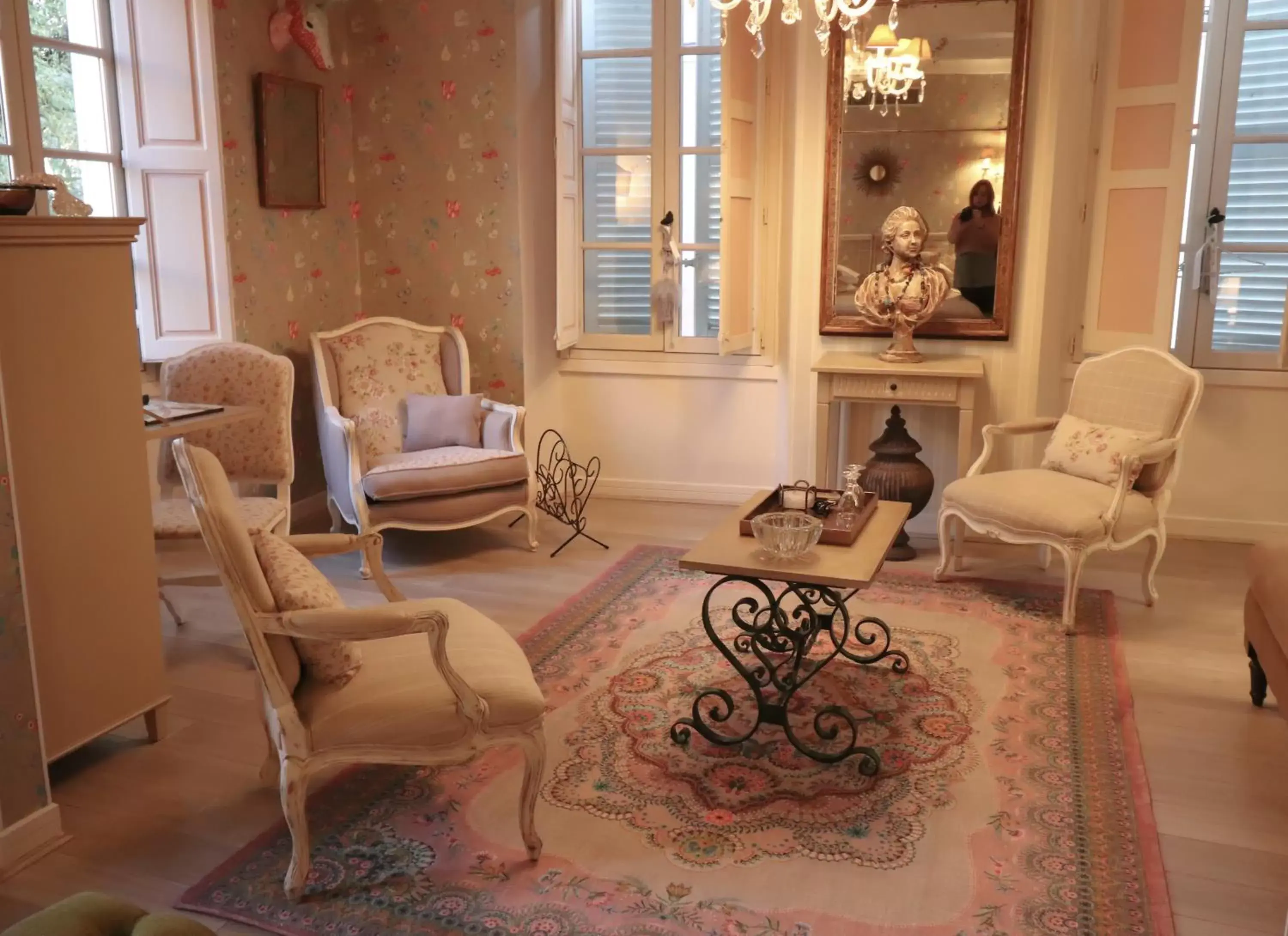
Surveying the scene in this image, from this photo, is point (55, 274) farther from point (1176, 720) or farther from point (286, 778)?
point (1176, 720)

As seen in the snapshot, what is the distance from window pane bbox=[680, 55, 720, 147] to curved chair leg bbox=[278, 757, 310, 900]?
11.9 feet

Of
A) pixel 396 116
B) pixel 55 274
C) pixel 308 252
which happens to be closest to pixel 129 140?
pixel 308 252

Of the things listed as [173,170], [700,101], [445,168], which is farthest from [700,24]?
[173,170]

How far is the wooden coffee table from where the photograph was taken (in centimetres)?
266

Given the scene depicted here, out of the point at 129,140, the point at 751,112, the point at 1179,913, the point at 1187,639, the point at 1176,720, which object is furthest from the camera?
the point at 751,112

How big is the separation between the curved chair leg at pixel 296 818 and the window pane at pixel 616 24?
3882 millimetres

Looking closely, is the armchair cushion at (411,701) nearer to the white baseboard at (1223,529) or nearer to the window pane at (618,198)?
the window pane at (618,198)

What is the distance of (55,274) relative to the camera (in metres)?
2.45

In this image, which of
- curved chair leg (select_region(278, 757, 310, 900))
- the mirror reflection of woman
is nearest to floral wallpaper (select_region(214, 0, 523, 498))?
the mirror reflection of woman

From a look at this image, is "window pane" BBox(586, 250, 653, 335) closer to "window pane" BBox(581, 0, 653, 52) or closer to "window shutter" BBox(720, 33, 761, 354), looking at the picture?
"window shutter" BBox(720, 33, 761, 354)

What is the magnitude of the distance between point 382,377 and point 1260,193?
3748 mm

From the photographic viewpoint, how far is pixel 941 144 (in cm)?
439

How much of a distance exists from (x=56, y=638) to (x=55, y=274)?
848mm

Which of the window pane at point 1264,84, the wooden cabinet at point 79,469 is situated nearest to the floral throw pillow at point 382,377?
the wooden cabinet at point 79,469
